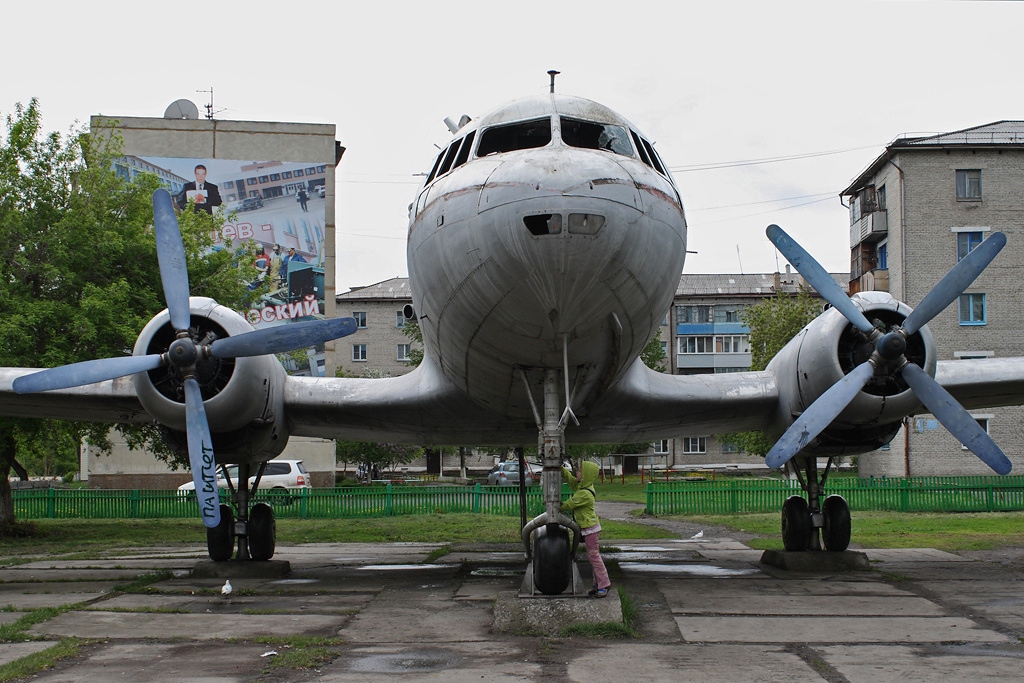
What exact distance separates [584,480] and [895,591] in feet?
12.8

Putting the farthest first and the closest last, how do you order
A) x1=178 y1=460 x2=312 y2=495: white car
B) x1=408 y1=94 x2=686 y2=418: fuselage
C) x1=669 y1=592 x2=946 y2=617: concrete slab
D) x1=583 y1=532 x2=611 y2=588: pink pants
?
x1=178 y1=460 x2=312 y2=495: white car
x1=669 y1=592 x2=946 y2=617: concrete slab
x1=583 y1=532 x2=611 y2=588: pink pants
x1=408 y1=94 x2=686 y2=418: fuselage

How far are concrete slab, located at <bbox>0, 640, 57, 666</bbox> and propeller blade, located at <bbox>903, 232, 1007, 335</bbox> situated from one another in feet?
29.0

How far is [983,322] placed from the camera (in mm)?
39094

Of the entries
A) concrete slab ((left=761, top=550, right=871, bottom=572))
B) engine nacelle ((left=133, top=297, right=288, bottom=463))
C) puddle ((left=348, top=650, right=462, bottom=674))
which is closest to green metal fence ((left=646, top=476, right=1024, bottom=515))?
concrete slab ((left=761, top=550, right=871, bottom=572))

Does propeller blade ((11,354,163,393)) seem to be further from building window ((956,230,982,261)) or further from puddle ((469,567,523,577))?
building window ((956,230,982,261))

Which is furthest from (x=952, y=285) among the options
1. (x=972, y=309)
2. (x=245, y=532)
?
(x=972, y=309)

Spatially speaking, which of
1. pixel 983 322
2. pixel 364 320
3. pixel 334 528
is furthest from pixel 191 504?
pixel 364 320

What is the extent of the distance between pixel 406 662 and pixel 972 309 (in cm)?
3888

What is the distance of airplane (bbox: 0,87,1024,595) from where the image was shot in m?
7.01

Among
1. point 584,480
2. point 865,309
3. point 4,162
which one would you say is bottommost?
point 584,480

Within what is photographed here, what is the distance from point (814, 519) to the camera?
12.4 metres

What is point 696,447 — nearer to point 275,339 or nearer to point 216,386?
point 216,386

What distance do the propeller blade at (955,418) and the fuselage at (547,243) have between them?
3.41m

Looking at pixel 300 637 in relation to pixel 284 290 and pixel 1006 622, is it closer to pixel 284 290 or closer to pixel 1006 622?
pixel 1006 622
